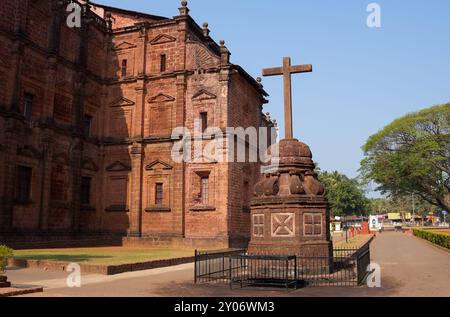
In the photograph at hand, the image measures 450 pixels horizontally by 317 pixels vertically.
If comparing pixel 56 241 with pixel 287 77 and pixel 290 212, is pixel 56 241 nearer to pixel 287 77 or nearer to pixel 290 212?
pixel 290 212

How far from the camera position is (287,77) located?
45.1 feet

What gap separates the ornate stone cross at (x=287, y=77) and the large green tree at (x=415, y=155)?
37274 millimetres

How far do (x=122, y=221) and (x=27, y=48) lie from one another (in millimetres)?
12359

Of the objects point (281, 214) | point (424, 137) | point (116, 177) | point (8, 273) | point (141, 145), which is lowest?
point (8, 273)

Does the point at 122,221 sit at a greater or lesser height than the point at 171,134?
lesser

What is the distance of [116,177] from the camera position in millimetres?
29594

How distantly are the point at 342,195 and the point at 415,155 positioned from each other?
3750 centimetres

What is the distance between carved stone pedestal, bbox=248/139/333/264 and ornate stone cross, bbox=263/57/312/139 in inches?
30.7

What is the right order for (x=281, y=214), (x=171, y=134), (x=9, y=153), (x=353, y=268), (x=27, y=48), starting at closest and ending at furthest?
1. (x=281, y=214)
2. (x=353, y=268)
3. (x=9, y=153)
4. (x=27, y=48)
5. (x=171, y=134)

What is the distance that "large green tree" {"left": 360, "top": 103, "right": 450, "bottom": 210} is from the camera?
46.0 meters

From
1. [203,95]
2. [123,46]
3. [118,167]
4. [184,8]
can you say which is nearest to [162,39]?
[184,8]

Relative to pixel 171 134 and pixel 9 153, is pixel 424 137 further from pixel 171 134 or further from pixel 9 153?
pixel 9 153

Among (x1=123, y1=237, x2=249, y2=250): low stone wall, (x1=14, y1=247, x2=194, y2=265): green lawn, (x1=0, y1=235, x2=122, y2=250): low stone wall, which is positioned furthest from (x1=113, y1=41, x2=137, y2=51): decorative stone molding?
(x1=14, y1=247, x2=194, y2=265): green lawn
